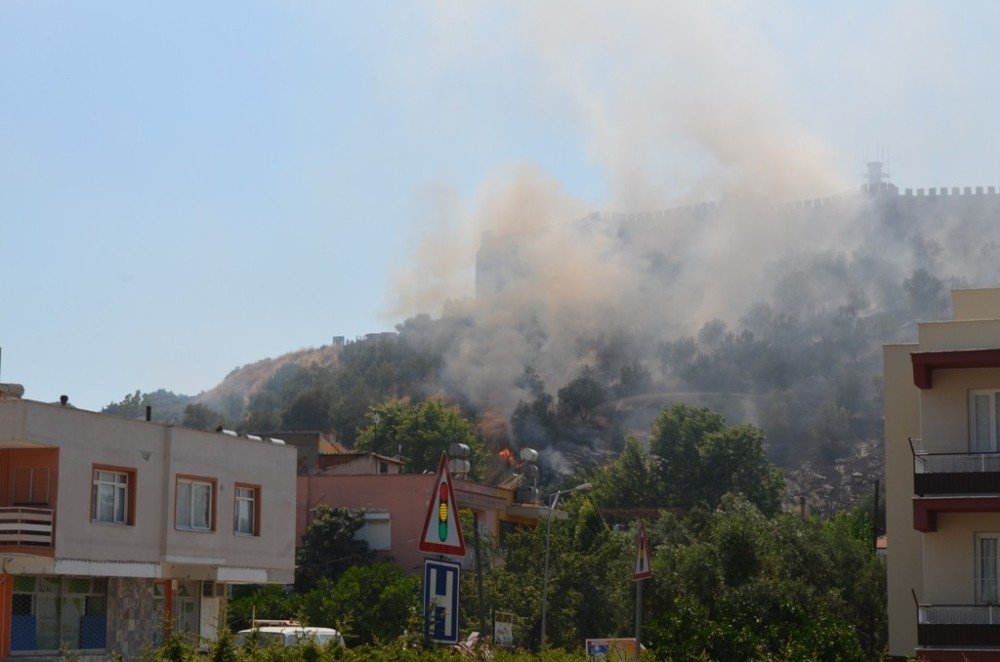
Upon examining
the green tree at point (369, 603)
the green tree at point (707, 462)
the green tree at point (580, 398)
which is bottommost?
the green tree at point (369, 603)

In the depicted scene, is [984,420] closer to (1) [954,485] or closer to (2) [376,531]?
(1) [954,485]

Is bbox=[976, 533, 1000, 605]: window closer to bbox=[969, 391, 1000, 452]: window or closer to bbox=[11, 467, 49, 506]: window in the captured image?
bbox=[969, 391, 1000, 452]: window

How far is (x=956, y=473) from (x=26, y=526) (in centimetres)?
2171

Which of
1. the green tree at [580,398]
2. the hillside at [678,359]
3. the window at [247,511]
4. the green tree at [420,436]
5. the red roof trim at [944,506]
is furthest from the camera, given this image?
the green tree at [580,398]

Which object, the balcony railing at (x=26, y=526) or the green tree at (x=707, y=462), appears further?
the green tree at (x=707, y=462)

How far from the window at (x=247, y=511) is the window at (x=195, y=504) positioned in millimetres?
1208

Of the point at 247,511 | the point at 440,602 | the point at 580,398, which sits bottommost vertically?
the point at 440,602

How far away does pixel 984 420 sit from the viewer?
3431 centimetres

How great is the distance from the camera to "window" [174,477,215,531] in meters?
44.4

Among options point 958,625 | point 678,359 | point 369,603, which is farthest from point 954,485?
point 678,359

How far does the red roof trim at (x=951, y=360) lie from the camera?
33594mm

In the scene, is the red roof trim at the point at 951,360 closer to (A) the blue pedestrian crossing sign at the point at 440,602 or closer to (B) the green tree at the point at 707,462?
(A) the blue pedestrian crossing sign at the point at 440,602

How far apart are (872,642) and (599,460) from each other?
10440 centimetres

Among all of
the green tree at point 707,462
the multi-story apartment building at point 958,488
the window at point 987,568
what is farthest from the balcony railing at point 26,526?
the green tree at point 707,462
